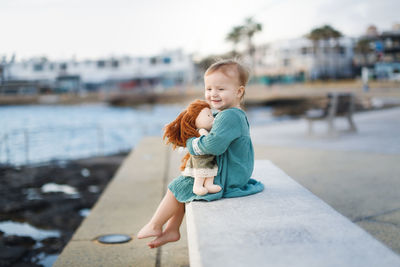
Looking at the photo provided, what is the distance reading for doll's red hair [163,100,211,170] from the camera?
248 cm

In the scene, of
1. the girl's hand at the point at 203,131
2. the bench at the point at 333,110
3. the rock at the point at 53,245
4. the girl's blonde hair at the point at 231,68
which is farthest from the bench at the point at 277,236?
the bench at the point at 333,110

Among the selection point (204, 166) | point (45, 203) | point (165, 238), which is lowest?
point (45, 203)

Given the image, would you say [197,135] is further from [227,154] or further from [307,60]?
[307,60]

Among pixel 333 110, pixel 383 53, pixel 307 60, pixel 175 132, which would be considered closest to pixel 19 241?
pixel 175 132

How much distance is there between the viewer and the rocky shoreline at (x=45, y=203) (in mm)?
3445

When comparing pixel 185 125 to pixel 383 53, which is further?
pixel 383 53

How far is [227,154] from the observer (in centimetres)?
244

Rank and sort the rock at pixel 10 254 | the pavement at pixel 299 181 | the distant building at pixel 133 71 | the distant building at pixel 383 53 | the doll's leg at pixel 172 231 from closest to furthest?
the doll's leg at pixel 172 231
the pavement at pixel 299 181
the rock at pixel 10 254
the distant building at pixel 383 53
the distant building at pixel 133 71

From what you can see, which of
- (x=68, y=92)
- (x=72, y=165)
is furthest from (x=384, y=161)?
(x=68, y=92)

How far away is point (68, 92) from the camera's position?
80438mm

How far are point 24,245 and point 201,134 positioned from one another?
85.8 inches

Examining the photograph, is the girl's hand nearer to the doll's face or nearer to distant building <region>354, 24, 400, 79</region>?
the doll's face

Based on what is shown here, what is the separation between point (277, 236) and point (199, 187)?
2.30ft

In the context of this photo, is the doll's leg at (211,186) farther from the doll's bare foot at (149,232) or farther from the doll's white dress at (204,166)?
the doll's bare foot at (149,232)
